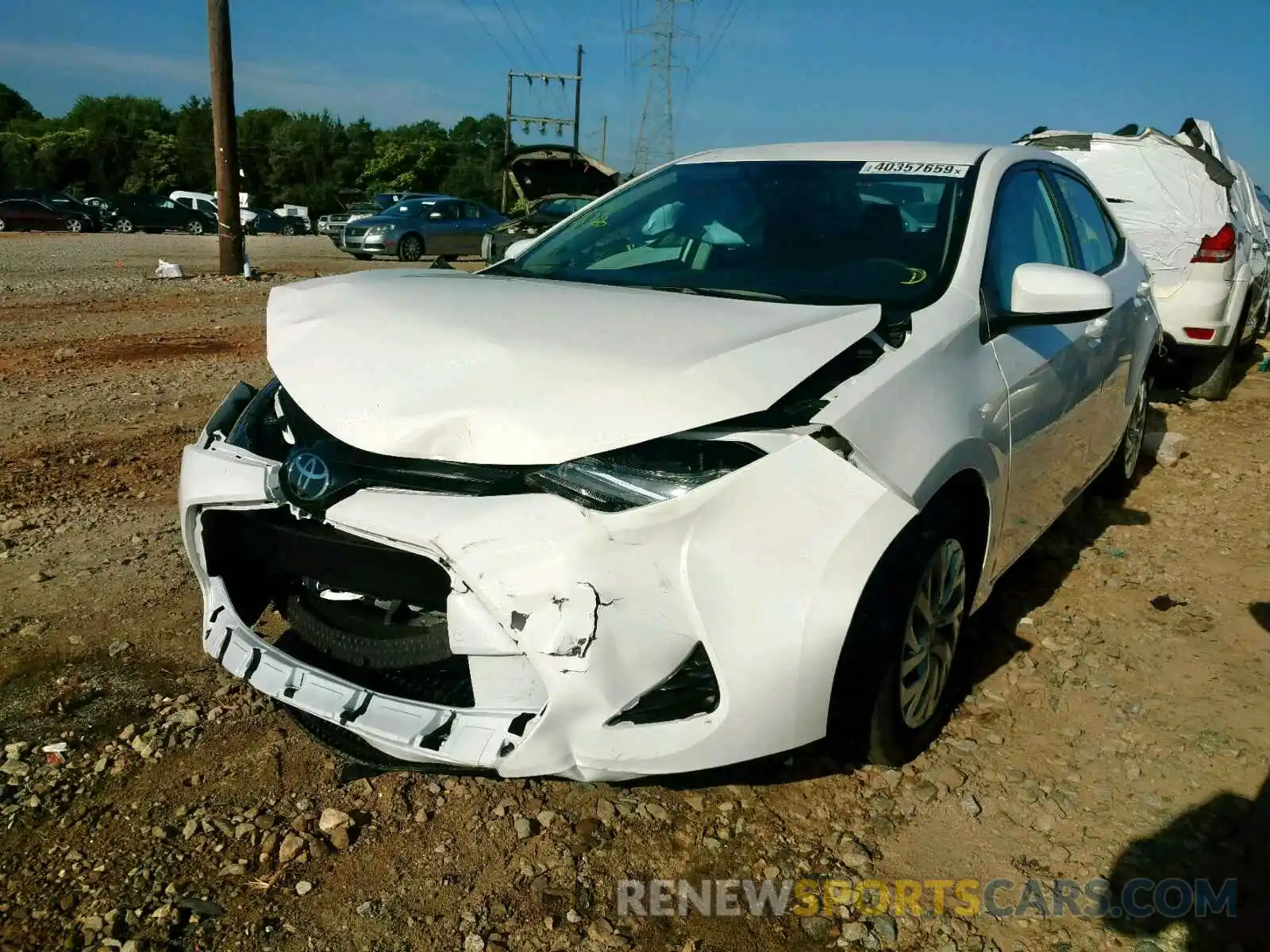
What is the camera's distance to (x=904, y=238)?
122 inches

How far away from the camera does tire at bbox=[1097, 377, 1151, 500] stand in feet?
16.2

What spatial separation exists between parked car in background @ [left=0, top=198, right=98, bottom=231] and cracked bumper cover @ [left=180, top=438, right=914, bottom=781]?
38.6 meters

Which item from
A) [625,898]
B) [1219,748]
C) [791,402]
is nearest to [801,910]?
[625,898]

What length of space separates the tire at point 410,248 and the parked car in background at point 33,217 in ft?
67.6

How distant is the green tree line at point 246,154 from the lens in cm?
6094

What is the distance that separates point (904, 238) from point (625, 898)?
2.04 metres

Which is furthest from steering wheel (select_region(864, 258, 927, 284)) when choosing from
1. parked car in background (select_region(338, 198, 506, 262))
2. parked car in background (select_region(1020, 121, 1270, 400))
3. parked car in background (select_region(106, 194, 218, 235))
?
parked car in background (select_region(106, 194, 218, 235))

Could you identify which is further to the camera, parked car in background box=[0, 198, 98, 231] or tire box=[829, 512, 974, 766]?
parked car in background box=[0, 198, 98, 231]

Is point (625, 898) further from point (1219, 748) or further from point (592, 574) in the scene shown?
point (1219, 748)

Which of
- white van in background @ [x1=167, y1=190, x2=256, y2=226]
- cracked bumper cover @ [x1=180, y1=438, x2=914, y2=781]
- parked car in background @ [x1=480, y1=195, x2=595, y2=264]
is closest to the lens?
cracked bumper cover @ [x1=180, y1=438, x2=914, y2=781]

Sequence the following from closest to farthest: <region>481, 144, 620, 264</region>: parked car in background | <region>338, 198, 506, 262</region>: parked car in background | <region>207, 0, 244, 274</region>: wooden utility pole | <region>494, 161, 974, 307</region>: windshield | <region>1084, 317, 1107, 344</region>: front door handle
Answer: <region>494, 161, 974, 307</region>: windshield, <region>1084, 317, 1107, 344</region>: front door handle, <region>207, 0, 244, 274</region>: wooden utility pole, <region>338, 198, 506, 262</region>: parked car in background, <region>481, 144, 620, 264</region>: parked car in background

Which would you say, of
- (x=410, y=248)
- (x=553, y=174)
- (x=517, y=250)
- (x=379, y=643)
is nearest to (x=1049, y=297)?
(x=517, y=250)

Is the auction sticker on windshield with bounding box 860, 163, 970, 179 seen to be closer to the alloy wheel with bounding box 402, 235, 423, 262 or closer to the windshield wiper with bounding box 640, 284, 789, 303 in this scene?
the windshield wiper with bounding box 640, 284, 789, 303

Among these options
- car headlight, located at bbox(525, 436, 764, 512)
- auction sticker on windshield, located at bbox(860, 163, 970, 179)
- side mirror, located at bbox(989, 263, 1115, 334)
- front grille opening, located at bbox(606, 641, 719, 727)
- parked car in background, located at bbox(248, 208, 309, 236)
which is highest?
auction sticker on windshield, located at bbox(860, 163, 970, 179)
